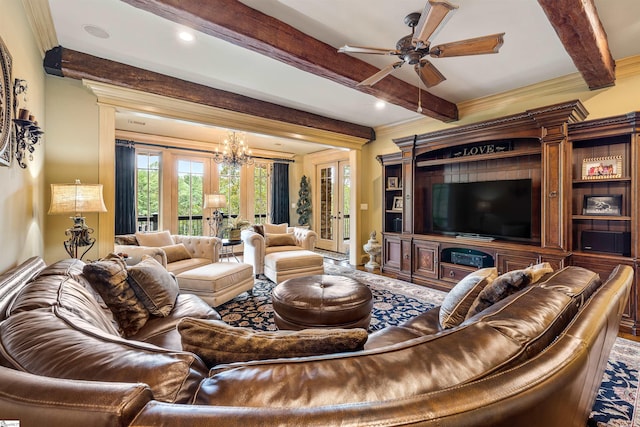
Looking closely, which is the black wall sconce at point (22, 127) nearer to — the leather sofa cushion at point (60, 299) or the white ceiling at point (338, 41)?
the white ceiling at point (338, 41)

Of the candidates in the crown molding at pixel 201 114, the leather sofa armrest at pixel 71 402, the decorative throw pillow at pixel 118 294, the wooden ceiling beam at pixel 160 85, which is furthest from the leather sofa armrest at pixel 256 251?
the leather sofa armrest at pixel 71 402

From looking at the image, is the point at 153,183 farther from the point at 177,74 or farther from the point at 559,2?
the point at 559,2

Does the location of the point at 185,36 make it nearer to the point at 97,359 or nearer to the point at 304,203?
the point at 97,359

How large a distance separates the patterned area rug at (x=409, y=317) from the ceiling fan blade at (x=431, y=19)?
95.9 inches

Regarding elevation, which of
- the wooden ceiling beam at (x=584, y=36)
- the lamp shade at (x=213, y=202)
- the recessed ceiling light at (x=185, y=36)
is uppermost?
the recessed ceiling light at (x=185, y=36)

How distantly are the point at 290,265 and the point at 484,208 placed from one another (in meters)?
2.81

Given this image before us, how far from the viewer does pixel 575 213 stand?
3199 mm

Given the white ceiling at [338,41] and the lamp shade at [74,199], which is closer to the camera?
the white ceiling at [338,41]

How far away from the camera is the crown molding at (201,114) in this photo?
3.11 metres

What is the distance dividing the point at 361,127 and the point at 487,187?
2.53m

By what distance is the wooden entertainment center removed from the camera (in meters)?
2.82

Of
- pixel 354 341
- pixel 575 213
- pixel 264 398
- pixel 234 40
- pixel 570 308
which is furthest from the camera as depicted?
pixel 575 213

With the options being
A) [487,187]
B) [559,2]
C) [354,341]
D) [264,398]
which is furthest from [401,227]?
[264,398]

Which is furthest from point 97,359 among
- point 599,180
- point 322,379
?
point 599,180
